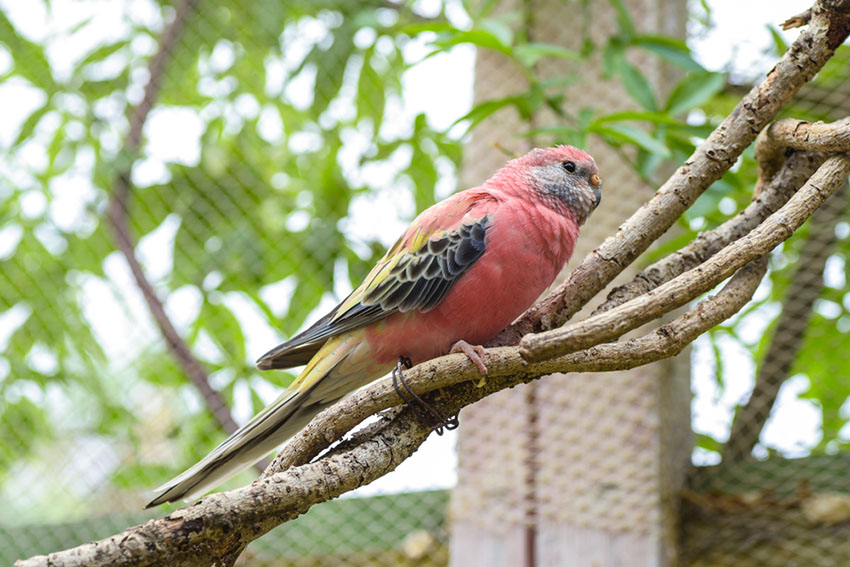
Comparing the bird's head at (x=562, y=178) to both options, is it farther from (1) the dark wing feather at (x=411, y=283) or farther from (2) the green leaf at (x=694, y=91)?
(2) the green leaf at (x=694, y=91)

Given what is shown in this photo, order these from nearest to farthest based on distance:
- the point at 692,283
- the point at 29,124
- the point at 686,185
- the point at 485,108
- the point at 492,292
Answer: the point at 692,283, the point at 686,185, the point at 492,292, the point at 485,108, the point at 29,124

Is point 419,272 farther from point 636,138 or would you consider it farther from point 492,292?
point 636,138

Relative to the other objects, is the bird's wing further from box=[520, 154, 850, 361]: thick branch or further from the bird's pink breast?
box=[520, 154, 850, 361]: thick branch

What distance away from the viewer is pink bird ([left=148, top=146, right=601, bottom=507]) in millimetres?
2059

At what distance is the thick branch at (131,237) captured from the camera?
3.59 m

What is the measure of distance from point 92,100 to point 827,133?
3.70 meters

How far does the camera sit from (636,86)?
2766 mm

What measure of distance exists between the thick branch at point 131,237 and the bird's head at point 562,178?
5.85ft

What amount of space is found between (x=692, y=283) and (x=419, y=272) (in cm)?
79

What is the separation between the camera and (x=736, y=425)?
305 cm

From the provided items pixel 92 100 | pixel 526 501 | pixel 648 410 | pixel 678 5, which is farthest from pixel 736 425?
pixel 92 100

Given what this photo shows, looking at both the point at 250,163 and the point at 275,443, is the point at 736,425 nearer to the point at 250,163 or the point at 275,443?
the point at 275,443

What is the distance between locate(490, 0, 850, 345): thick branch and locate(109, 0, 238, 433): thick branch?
203 cm

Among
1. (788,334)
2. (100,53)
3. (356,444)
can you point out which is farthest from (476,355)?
(100,53)
